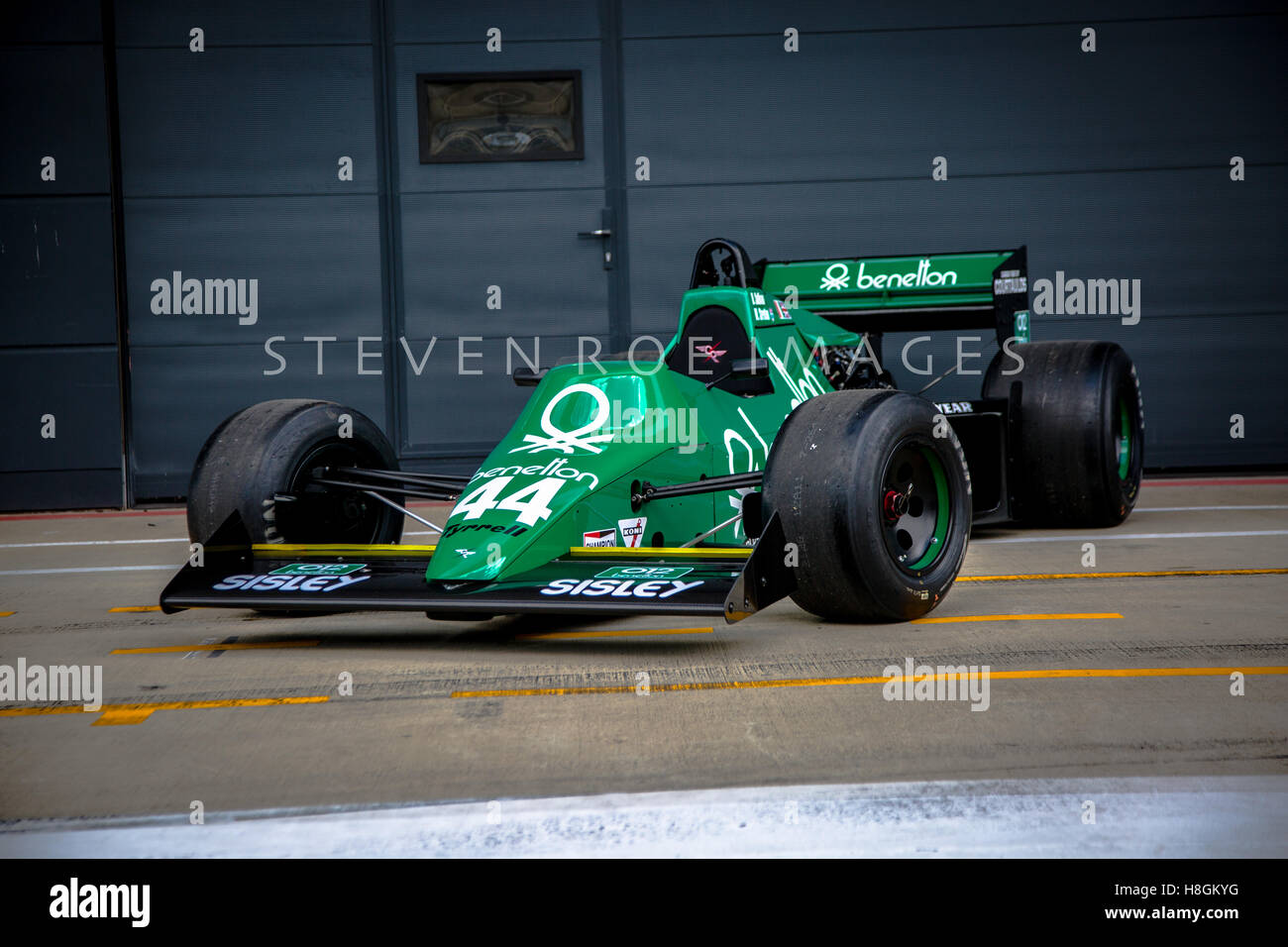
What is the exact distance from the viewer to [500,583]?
14.6 feet

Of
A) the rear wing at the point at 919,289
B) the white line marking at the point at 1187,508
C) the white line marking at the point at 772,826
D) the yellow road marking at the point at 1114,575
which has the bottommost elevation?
the white line marking at the point at 772,826

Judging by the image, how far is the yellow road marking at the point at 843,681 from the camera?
3.91 m

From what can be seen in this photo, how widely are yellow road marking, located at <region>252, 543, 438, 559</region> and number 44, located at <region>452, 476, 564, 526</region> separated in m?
0.24

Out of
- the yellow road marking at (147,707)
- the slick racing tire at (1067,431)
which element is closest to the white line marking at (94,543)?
the yellow road marking at (147,707)

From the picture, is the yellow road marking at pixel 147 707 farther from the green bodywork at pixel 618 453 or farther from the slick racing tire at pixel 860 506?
the slick racing tire at pixel 860 506

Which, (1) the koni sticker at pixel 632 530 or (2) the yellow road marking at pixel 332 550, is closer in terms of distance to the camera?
(2) the yellow road marking at pixel 332 550

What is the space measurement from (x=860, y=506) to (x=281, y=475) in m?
2.51

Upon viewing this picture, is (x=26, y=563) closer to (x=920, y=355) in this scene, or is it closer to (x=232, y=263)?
(x=232, y=263)

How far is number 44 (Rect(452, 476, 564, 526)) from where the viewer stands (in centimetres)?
470

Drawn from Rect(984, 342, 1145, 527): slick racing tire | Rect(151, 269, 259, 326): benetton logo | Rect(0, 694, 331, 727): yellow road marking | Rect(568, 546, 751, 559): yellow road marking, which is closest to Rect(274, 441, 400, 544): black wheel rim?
Rect(568, 546, 751, 559): yellow road marking

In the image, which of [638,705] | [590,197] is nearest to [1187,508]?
[590,197]

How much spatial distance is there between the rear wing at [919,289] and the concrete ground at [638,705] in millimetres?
2283

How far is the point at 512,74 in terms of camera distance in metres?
10.5

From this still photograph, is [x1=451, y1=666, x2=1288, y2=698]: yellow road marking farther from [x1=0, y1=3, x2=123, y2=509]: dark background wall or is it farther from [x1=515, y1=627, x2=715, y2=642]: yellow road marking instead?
[x1=0, y1=3, x2=123, y2=509]: dark background wall
